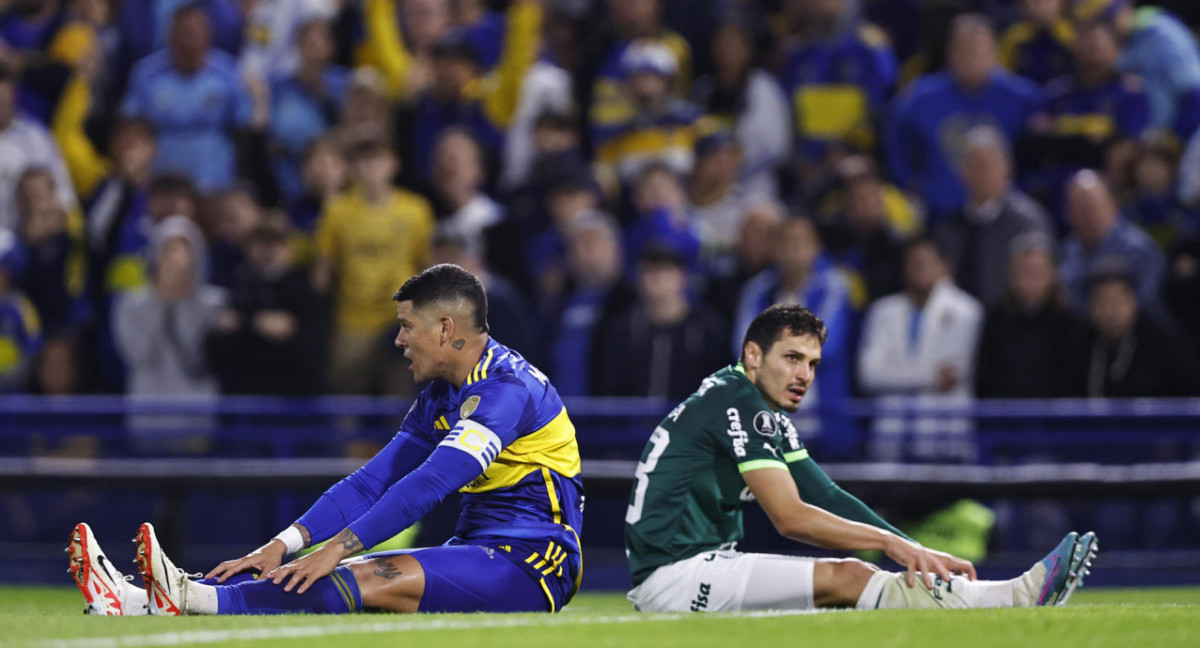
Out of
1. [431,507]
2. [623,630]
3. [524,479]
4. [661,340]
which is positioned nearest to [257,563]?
[431,507]

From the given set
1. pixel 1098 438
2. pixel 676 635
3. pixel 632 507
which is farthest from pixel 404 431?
pixel 1098 438

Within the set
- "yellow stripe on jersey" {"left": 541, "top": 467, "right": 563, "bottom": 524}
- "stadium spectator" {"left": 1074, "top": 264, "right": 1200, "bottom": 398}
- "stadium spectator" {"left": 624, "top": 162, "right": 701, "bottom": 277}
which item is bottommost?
"yellow stripe on jersey" {"left": 541, "top": 467, "right": 563, "bottom": 524}

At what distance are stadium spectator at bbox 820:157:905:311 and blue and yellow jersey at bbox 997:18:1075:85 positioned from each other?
1.92m

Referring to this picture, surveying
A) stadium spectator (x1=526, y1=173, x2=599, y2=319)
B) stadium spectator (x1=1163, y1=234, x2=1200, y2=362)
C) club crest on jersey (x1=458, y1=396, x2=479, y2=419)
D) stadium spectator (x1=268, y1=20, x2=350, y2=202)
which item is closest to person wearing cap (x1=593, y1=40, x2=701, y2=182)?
stadium spectator (x1=526, y1=173, x2=599, y2=319)

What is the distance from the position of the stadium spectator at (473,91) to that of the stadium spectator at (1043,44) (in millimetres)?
4062

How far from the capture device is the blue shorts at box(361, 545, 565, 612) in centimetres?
654

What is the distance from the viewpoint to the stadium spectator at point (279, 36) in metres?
14.5

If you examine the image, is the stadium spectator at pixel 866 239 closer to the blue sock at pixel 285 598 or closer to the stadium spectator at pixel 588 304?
the stadium spectator at pixel 588 304

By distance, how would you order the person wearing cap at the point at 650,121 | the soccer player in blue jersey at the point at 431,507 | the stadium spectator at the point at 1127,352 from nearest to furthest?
the soccer player in blue jersey at the point at 431,507, the stadium spectator at the point at 1127,352, the person wearing cap at the point at 650,121

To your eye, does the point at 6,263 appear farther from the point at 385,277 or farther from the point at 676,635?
the point at 676,635

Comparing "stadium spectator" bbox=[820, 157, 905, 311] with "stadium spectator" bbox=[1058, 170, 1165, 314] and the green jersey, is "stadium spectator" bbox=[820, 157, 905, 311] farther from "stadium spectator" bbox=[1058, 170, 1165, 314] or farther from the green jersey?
the green jersey

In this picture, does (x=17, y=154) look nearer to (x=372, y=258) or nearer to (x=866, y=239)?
(x=372, y=258)

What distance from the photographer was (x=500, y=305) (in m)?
11.5

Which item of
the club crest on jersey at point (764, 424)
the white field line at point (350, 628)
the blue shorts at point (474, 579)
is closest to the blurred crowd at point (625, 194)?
the club crest on jersey at point (764, 424)
